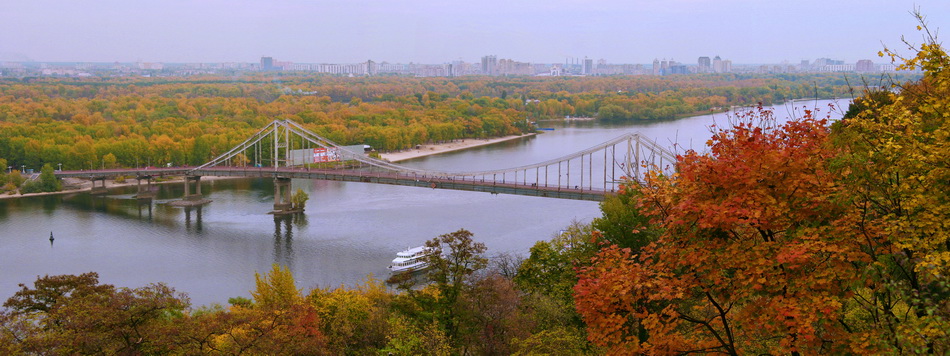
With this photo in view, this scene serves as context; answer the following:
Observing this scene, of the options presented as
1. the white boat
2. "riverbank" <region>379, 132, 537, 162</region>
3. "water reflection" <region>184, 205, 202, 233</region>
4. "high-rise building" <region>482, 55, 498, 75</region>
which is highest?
"high-rise building" <region>482, 55, 498, 75</region>

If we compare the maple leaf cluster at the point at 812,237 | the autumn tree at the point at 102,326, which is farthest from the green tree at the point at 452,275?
the maple leaf cluster at the point at 812,237

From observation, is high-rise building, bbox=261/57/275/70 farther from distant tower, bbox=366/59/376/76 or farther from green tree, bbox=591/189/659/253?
green tree, bbox=591/189/659/253

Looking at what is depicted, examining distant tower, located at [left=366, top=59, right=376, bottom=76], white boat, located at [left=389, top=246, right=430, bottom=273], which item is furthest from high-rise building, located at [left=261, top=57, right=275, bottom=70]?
white boat, located at [left=389, top=246, right=430, bottom=273]

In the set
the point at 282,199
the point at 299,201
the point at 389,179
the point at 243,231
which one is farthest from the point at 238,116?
the point at 243,231

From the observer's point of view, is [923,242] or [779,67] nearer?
[923,242]

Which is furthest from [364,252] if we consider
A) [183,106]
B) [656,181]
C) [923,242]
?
[183,106]

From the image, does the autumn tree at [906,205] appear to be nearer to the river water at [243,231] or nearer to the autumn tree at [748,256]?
the autumn tree at [748,256]

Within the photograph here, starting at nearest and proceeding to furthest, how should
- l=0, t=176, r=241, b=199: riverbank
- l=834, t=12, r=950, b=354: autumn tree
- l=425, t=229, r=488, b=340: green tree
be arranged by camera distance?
l=834, t=12, r=950, b=354: autumn tree
l=425, t=229, r=488, b=340: green tree
l=0, t=176, r=241, b=199: riverbank

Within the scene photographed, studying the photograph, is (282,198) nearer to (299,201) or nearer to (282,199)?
(282,199)

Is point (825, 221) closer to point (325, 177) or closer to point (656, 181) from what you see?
point (656, 181)
